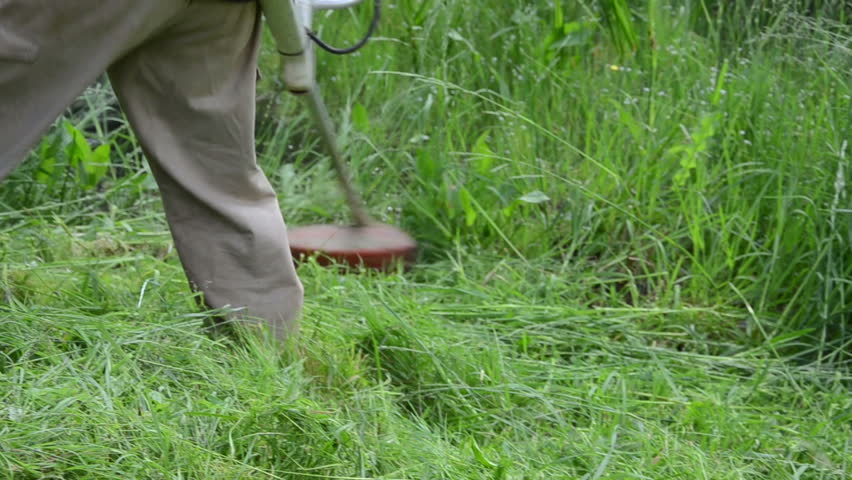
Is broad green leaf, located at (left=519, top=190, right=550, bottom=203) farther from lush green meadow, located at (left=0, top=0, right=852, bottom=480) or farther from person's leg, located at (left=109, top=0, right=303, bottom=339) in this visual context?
person's leg, located at (left=109, top=0, right=303, bottom=339)

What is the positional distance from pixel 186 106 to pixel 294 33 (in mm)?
276

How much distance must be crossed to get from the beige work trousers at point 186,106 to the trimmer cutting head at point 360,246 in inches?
24.7

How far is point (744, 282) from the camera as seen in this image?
9.96 feet

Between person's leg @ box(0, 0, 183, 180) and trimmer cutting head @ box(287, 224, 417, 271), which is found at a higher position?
person's leg @ box(0, 0, 183, 180)

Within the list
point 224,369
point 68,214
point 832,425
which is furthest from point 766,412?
point 68,214

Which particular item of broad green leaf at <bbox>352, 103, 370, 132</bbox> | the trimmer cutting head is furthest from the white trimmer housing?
broad green leaf at <bbox>352, 103, 370, 132</bbox>

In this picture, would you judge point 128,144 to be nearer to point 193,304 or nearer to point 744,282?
point 193,304

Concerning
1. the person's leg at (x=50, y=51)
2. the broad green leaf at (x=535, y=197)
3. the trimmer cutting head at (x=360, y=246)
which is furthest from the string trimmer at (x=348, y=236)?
the person's leg at (x=50, y=51)

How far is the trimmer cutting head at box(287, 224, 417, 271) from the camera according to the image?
9.91 ft

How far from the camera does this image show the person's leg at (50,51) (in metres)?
1.84

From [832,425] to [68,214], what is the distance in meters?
2.09

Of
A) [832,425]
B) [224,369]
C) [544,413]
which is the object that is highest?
[224,369]

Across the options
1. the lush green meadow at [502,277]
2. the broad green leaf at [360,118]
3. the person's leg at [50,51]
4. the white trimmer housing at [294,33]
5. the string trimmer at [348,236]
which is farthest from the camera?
the broad green leaf at [360,118]

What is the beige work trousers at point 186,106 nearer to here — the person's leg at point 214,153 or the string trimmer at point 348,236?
the person's leg at point 214,153
